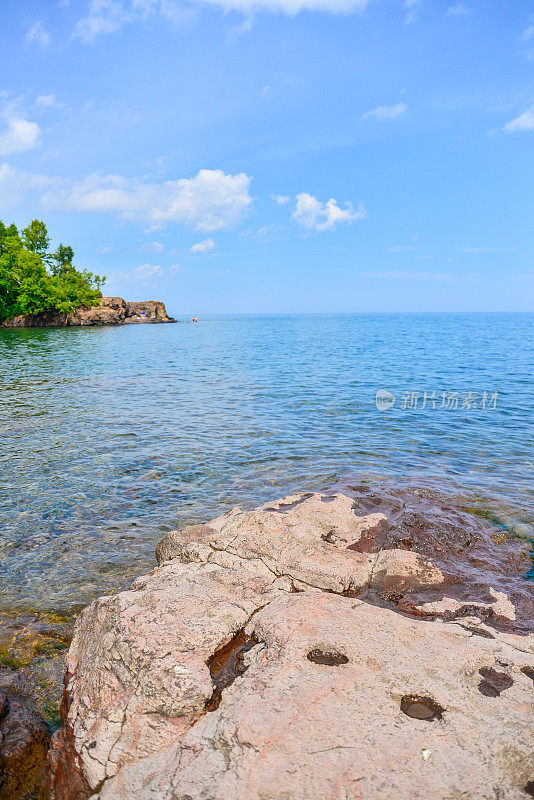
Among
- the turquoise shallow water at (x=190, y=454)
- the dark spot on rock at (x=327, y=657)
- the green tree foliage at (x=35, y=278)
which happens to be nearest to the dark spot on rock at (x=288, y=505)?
the turquoise shallow water at (x=190, y=454)

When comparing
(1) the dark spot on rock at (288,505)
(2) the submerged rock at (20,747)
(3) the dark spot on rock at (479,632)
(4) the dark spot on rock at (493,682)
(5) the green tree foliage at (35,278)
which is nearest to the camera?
(4) the dark spot on rock at (493,682)

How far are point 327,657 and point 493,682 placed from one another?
108cm

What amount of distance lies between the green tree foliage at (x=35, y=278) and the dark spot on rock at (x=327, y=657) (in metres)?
80.0

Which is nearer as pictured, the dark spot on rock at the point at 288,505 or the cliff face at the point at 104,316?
the dark spot on rock at the point at 288,505

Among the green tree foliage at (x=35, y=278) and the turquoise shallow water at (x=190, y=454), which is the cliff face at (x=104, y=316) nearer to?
the green tree foliage at (x=35, y=278)

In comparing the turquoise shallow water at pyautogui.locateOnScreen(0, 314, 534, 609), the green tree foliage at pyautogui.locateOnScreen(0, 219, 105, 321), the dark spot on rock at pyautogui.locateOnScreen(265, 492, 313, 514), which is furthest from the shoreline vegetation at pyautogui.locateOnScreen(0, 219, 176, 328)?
the dark spot on rock at pyautogui.locateOnScreen(265, 492, 313, 514)

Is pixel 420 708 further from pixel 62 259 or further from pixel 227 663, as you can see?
pixel 62 259

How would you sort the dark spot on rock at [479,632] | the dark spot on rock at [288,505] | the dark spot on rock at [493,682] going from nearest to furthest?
the dark spot on rock at [493,682], the dark spot on rock at [479,632], the dark spot on rock at [288,505]

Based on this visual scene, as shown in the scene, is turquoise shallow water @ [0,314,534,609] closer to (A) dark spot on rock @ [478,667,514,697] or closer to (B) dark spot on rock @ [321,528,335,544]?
(B) dark spot on rock @ [321,528,335,544]

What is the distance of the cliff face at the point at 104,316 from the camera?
3187 inches

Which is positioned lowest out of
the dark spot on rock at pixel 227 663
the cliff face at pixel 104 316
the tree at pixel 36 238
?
the dark spot on rock at pixel 227 663

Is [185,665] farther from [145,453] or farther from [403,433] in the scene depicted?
[403,433]

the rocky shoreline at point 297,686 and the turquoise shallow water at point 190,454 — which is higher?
the rocky shoreline at point 297,686

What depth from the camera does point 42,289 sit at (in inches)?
2950
